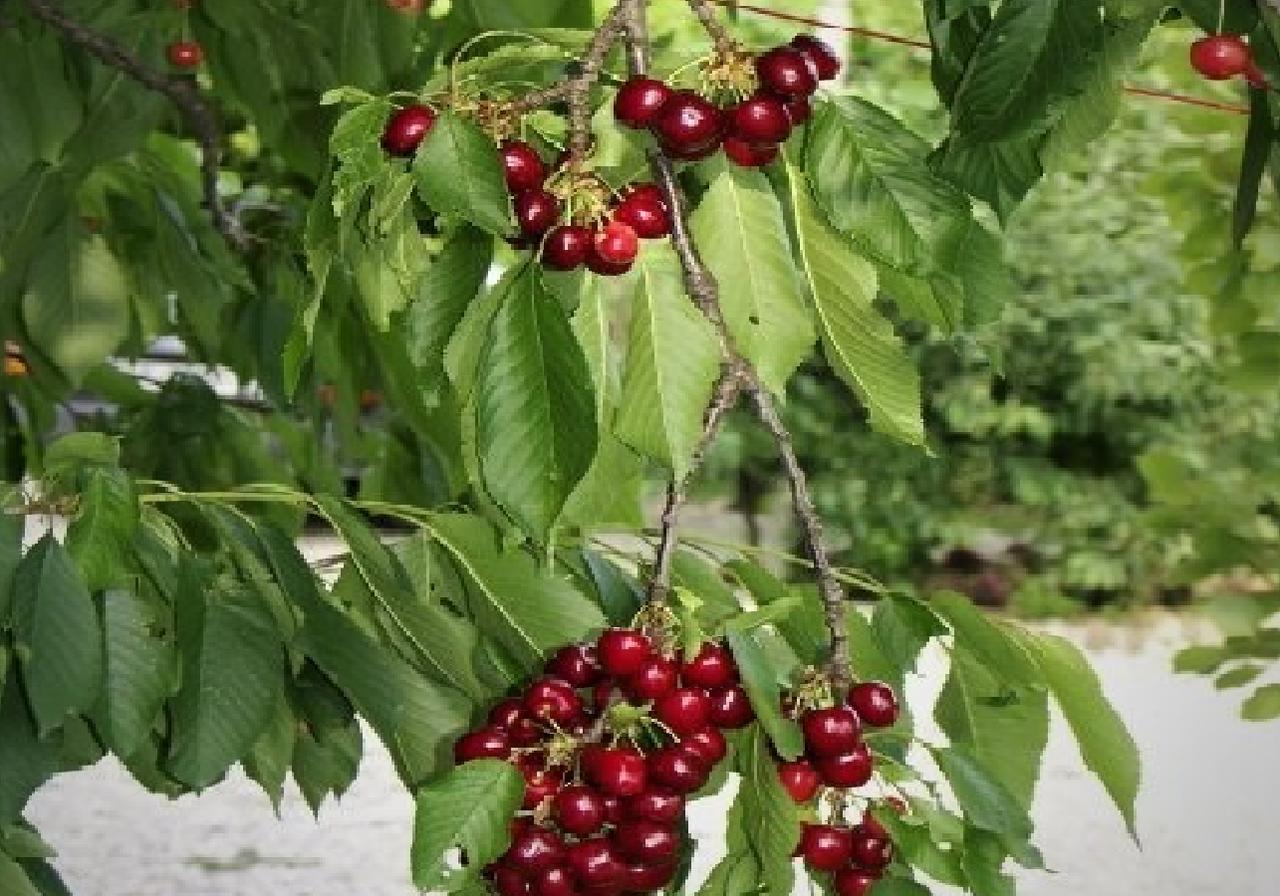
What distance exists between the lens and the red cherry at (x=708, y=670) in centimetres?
84

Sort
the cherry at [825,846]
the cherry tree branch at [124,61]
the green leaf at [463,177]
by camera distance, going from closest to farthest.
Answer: the green leaf at [463,177] < the cherry at [825,846] < the cherry tree branch at [124,61]

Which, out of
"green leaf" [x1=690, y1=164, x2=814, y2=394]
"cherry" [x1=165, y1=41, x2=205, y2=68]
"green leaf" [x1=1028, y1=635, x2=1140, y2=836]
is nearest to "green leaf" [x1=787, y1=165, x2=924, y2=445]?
"green leaf" [x1=690, y1=164, x2=814, y2=394]

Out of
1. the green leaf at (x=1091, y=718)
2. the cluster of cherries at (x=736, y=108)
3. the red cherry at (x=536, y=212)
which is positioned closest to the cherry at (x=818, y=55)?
the cluster of cherries at (x=736, y=108)

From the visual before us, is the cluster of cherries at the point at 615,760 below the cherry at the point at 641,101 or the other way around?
below

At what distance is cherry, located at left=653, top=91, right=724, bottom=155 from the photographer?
2.58ft

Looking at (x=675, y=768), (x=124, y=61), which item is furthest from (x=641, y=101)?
(x=124, y=61)

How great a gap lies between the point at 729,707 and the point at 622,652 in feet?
0.18

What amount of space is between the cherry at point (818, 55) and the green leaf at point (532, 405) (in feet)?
0.40

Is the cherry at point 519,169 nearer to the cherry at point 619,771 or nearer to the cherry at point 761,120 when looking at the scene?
the cherry at point 761,120

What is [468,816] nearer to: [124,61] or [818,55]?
[818,55]

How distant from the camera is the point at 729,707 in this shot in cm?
85

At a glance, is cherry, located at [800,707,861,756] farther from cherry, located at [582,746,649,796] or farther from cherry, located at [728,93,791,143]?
cherry, located at [728,93,791,143]

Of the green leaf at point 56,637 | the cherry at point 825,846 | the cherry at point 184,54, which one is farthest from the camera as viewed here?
the cherry at point 184,54

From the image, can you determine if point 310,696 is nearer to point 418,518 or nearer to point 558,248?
point 418,518
